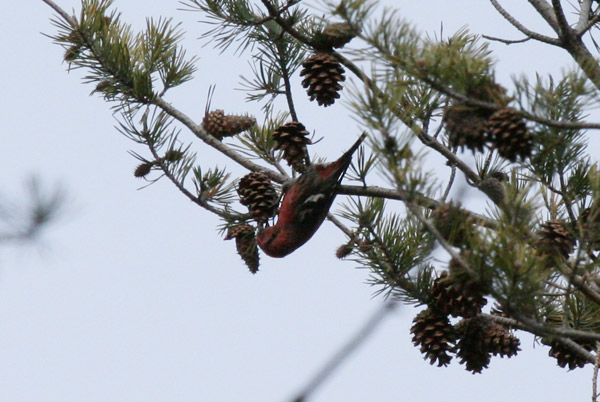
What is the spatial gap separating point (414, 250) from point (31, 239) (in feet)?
3.54

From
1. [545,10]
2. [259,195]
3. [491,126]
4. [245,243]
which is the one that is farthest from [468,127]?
[245,243]

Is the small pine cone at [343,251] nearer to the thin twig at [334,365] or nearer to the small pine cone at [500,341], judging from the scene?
the small pine cone at [500,341]

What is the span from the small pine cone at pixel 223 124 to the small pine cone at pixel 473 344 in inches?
37.5

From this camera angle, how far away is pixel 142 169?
8.57 feet

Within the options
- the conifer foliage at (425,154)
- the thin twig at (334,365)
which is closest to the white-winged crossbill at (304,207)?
the conifer foliage at (425,154)

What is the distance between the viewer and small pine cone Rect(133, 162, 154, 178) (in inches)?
103

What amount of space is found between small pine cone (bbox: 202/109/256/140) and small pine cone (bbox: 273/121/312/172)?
0.15 metres

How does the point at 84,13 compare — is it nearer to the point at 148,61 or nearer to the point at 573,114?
the point at 148,61

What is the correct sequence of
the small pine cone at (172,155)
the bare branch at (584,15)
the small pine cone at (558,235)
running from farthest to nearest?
the small pine cone at (172,155)
the bare branch at (584,15)
the small pine cone at (558,235)

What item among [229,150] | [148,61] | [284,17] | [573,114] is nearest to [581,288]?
[573,114]

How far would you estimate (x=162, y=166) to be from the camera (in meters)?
2.60

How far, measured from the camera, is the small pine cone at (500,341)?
2.15 metres

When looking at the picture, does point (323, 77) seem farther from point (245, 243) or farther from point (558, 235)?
point (558, 235)

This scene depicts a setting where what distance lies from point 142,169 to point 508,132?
145 centimetres
